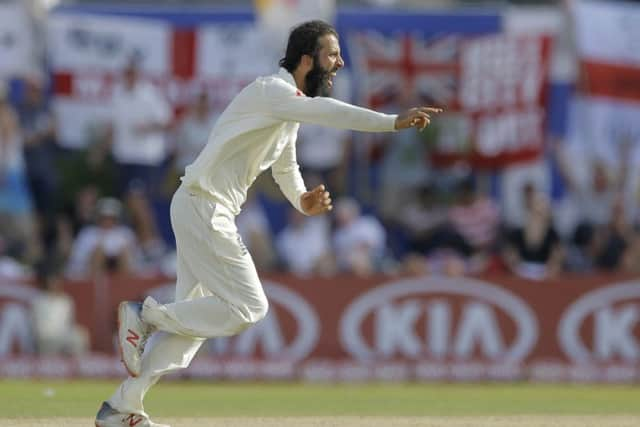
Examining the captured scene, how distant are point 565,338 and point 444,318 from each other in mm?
1261

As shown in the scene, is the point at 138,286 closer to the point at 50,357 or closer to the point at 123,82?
the point at 50,357

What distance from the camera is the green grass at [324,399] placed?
9.90 meters

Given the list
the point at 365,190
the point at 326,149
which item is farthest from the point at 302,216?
the point at 365,190

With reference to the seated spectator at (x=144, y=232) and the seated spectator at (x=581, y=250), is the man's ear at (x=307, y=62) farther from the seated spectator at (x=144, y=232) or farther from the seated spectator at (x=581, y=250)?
the seated spectator at (x=581, y=250)

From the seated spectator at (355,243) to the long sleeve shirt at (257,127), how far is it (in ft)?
23.4

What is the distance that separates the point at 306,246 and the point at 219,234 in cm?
763

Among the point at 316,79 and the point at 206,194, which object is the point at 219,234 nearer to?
the point at 206,194

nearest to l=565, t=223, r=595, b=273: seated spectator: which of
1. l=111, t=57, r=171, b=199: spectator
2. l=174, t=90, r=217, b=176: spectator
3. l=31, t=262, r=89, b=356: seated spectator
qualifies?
l=174, t=90, r=217, b=176: spectator

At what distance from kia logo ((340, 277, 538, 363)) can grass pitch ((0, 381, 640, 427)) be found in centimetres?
52

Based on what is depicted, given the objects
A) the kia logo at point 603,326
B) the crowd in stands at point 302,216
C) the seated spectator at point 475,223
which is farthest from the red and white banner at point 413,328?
the seated spectator at point 475,223

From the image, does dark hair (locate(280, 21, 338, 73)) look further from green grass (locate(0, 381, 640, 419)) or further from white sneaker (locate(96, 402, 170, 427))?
green grass (locate(0, 381, 640, 419))

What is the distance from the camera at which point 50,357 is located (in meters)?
14.1

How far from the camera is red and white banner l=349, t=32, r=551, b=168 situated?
15859 mm

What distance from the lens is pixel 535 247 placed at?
1483 cm
